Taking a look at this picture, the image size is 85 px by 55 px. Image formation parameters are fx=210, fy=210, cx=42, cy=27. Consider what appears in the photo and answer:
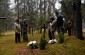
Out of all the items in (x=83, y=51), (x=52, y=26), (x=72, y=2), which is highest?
(x=72, y=2)

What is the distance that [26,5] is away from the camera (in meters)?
56.8

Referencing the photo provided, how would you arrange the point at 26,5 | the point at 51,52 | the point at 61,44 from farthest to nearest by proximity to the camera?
the point at 26,5 → the point at 61,44 → the point at 51,52

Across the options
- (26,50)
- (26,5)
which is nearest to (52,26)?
(26,50)

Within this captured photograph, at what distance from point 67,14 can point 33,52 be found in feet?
54.4

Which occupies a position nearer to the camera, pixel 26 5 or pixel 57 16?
pixel 57 16

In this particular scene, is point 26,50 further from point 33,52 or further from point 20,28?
point 20,28

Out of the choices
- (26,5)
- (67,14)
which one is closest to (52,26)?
(67,14)

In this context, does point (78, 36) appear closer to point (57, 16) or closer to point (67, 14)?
point (57, 16)

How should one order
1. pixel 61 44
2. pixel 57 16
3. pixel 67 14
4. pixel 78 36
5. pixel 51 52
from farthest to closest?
pixel 67 14 < pixel 78 36 < pixel 57 16 < pixel 61 44 < pixel 51 52

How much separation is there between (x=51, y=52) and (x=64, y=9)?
16.7m

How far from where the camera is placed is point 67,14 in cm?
2748

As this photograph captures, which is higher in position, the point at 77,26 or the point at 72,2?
the point at 72,2

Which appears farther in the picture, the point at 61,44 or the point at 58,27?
the point at 58,27

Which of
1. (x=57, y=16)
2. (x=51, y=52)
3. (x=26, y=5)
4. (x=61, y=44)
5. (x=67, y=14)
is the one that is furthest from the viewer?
(x=26, y=5)
